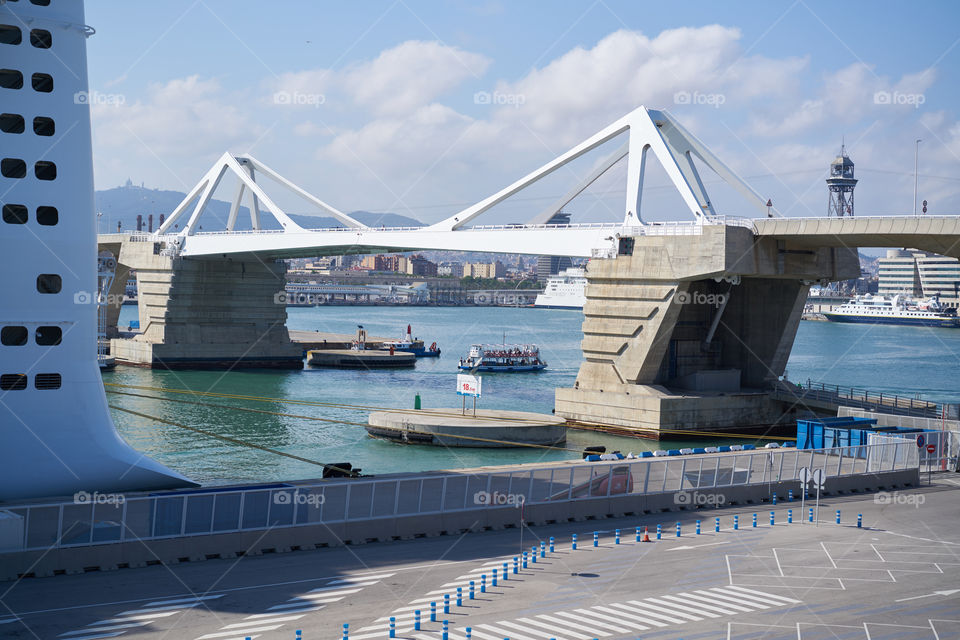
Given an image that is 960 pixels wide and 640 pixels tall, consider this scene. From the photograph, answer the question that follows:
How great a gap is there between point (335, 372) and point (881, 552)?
6275 centimetres

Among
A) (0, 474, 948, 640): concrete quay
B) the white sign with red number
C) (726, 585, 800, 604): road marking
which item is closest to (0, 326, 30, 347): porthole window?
(0, 474, 948, 640): concrete quay

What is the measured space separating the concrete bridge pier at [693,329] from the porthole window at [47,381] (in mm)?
31143

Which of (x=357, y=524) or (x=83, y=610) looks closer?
(x=83, y=610)

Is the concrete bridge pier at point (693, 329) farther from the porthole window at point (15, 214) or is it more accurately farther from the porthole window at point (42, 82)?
the porthole window at point (15, 214)

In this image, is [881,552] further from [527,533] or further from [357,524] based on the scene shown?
[357,524]

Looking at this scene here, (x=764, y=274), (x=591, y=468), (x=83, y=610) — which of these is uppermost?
(x=764, y=274)

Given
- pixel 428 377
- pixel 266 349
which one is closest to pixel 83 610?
pixel 428 377

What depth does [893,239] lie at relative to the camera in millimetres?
44438

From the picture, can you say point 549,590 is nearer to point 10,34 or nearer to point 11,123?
point 11,123

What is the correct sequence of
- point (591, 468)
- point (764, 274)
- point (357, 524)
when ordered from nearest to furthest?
point (357, 524) < point (591, 468) < point (764, 274)

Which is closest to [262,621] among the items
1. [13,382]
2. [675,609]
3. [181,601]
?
[181,601]

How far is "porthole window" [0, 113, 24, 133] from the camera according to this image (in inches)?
825

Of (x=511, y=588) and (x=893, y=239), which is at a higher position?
(x=893, y=239)

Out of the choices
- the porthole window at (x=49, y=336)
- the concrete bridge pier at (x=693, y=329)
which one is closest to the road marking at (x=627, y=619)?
the porthole window at (x=49, y=336)
